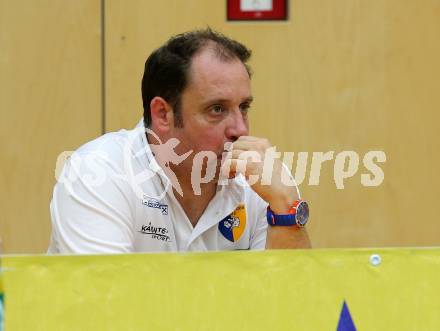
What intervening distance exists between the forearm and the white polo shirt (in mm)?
174

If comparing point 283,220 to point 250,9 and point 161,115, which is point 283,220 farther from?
point 250,9

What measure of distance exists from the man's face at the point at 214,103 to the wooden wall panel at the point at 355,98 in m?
1.32

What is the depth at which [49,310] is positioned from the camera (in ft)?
6.62

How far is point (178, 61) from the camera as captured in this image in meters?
3.07

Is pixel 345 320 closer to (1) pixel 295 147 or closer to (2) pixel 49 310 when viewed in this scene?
(2) pixel 49 310

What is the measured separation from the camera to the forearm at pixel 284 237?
9.60 ft

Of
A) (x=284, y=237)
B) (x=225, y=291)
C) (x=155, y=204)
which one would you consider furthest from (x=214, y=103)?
(x=225, y=291)

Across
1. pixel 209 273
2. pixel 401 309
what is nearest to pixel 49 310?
pixel 209 273

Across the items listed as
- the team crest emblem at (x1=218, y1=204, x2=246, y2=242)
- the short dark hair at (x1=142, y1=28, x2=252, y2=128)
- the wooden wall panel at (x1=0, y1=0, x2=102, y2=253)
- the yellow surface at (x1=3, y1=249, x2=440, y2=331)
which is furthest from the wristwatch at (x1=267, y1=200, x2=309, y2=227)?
the wooden wall panel at (x1=0, y1=0, x2=102, y2=253)

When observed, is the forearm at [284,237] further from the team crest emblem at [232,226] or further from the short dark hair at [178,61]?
the short dark hair at [178,61]

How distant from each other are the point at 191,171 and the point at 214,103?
0.24 meters

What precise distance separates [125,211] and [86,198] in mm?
123

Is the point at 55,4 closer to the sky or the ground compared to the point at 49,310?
closer to the sky

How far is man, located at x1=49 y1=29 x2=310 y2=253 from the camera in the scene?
9.37ft
